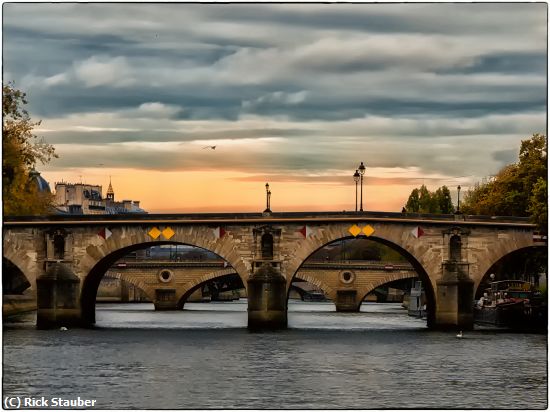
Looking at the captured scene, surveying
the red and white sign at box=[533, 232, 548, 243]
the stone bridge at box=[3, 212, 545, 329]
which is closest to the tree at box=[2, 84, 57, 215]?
the stone bridge at box=[3, 212, 545, 329]

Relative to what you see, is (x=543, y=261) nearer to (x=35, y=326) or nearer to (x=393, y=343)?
(x=393, y=343)

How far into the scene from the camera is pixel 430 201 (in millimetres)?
137750

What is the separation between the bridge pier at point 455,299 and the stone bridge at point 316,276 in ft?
142

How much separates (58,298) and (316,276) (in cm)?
4974

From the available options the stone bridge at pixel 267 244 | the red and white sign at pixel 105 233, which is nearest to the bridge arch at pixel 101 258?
the stone bridge at pixel 267 244

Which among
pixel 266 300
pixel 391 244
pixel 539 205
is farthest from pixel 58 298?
pixel 539 205

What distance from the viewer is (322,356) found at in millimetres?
64500

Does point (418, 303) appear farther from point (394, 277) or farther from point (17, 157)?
point (17, 157)

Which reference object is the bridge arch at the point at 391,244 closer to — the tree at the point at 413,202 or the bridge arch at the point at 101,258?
the bridge arch at the point at 101,258

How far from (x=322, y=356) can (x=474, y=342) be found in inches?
478

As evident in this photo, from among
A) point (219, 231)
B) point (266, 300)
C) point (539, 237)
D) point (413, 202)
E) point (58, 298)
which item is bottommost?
point (266, 300)

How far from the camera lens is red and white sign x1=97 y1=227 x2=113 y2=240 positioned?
3479 inches

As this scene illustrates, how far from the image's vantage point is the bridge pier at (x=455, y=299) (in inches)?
3381

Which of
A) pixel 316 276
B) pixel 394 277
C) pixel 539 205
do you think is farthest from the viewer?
pixel 316 276
